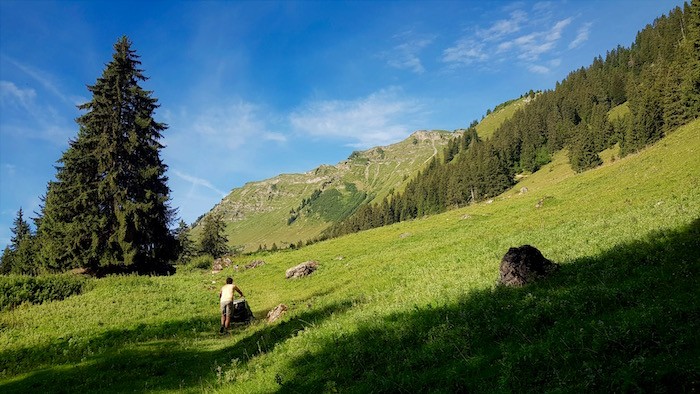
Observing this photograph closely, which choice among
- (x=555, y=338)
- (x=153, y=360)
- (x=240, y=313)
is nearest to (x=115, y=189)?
(x=240, y=313)

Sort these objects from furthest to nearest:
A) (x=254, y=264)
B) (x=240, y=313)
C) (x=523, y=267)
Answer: (x=254, y=264)
(x=240, y=313)
(x=523, y=267)

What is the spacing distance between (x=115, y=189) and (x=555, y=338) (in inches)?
1804

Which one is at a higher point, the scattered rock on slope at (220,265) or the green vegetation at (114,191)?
the green vegetation at (114,191)

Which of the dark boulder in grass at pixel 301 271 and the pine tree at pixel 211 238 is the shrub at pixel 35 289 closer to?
the dark boulder in grass at pixel 301 271

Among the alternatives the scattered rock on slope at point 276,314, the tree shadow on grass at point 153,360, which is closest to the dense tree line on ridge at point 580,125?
the scattered rock on slope at point 276,314

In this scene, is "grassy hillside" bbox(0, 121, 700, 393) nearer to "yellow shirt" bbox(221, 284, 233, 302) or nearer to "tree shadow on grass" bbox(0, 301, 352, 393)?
"tree shadow on grass" bbox(0, 301, 352, 393)

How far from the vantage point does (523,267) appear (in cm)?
1332

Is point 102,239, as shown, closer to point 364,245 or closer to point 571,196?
point 364,245

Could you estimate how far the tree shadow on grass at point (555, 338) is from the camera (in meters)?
6.79

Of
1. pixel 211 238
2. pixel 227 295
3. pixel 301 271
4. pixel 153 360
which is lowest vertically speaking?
pixel 153 360

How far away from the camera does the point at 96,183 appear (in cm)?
4172

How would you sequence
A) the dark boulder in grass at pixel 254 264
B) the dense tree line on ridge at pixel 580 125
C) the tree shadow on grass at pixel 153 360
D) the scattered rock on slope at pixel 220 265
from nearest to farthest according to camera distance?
the tree shadow on grass at pixel 153 360 → the dark boulder in grass at pixel 254 264 → the scattered rock on slope at pixel 220 265 → the dense tree line on ridge at pixel 580 125

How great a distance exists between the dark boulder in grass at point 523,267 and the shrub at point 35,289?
97.1 ft

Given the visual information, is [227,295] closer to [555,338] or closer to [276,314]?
[276,314]
